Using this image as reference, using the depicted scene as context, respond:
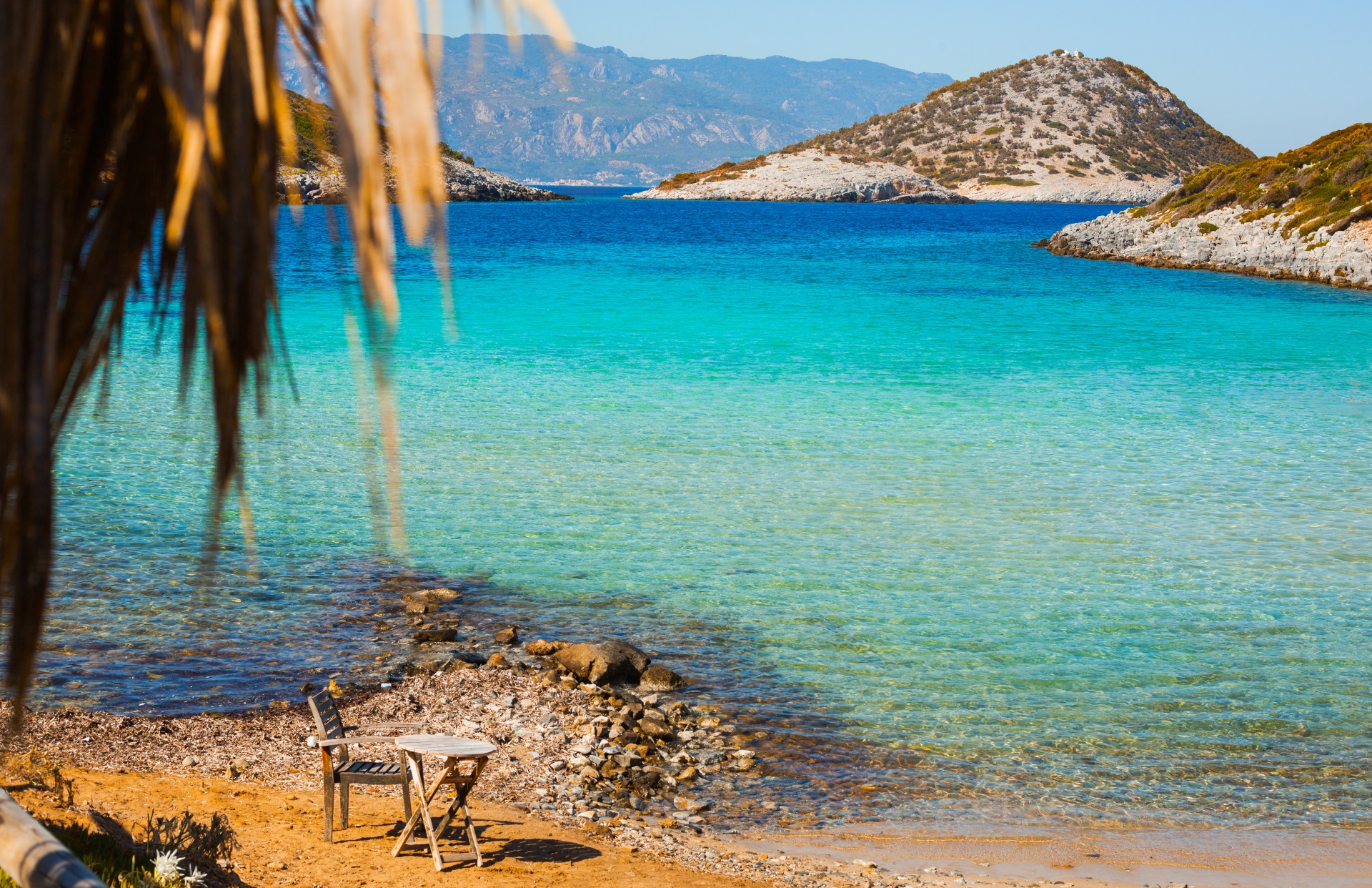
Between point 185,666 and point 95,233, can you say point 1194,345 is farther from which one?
point 95,233

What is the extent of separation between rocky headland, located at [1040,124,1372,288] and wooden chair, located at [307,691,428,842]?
48.3m

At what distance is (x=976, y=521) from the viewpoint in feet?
48.8

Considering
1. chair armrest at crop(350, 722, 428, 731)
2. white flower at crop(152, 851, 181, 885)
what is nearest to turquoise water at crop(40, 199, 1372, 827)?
chair armrest at crop(350, 722, 428, 731)

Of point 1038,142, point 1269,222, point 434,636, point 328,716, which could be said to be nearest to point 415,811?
point 328,716

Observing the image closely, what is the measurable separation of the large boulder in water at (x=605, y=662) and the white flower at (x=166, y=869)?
173 inches

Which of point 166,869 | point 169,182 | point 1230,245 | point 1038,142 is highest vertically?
point 1038,142

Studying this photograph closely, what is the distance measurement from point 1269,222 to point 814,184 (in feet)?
348

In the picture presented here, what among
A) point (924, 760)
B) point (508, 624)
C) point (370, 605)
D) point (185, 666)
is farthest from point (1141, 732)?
point (185, 666)

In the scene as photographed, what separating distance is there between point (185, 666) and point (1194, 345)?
100 ft

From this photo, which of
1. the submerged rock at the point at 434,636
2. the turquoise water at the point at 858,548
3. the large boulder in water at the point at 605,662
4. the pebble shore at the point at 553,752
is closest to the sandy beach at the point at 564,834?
the pebble shore at the point at 553,752

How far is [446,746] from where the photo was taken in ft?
23.0

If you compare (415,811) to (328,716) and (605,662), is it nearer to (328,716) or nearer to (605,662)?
(328,716)

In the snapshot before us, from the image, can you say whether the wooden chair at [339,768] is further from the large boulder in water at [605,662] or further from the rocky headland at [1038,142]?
the rocky headland at [1038,142]

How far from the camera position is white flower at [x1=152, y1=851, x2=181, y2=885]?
206 inches
